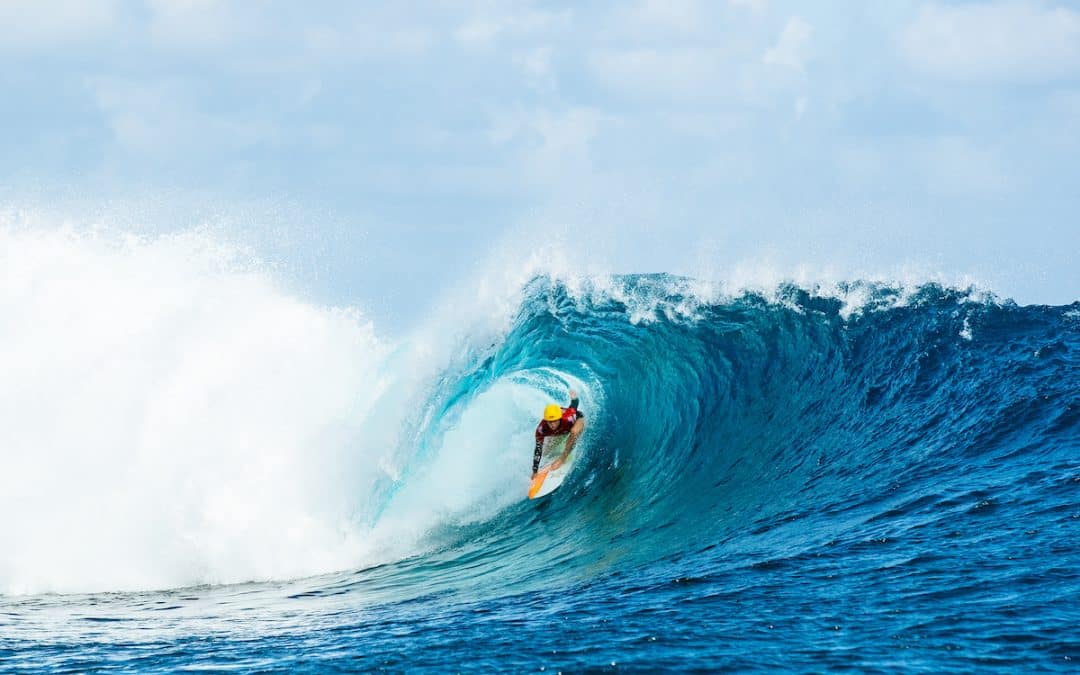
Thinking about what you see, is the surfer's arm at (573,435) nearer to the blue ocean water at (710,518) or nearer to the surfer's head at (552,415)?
the blue ocean water at (710,518)

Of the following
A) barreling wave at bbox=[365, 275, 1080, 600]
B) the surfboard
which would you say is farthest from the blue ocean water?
the surfboard

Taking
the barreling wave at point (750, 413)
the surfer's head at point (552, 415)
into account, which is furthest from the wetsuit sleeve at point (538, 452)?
the barreling wave at point (750, 413)

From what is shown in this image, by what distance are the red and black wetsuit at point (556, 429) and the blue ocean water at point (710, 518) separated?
705mm

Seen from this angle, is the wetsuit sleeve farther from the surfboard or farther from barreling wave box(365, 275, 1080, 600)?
barreling wave box(365, 275, 1080, 600)

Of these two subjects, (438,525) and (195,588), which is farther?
(438,525)

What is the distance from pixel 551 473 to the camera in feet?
47.9

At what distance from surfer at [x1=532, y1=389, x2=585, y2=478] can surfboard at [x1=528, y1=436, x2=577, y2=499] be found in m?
0.06

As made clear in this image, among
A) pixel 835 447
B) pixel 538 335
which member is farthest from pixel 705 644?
pixel 538 335

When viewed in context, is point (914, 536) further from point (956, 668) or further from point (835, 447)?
point (835, 447)

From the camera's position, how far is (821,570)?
28.9 feet

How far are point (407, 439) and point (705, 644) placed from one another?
31.1 feet

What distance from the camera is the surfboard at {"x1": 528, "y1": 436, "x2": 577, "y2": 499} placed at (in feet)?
47.2

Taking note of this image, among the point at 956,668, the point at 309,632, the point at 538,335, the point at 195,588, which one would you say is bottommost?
the point at 956,668

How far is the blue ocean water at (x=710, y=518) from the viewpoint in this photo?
7461 mm
